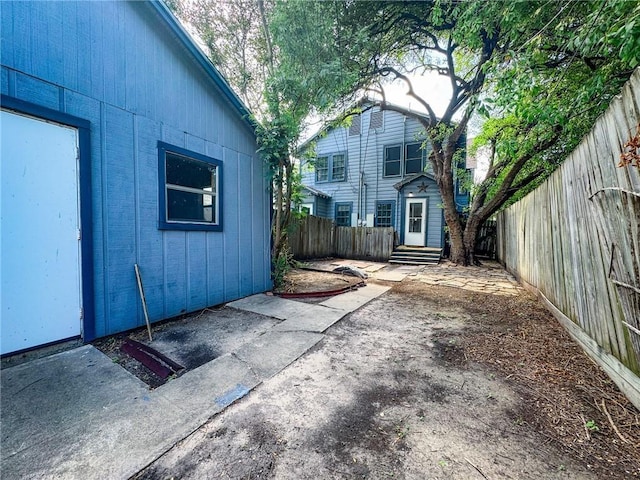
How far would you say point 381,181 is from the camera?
42.0 ft

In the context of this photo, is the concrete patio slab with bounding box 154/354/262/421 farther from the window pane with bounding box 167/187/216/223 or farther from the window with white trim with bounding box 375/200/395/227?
the window with white trim with bounding box 375/200/395/227

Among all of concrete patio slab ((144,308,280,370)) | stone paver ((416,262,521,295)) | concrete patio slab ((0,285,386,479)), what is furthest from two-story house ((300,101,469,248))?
concrete patio slab ((0,285,386,479))

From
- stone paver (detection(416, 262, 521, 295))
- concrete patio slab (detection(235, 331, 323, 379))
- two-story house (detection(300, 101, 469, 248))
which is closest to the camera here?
concrete patio slab (detection(235, 331, 323, 379))

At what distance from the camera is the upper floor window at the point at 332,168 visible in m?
13.8

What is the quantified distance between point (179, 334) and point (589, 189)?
4.66 meters

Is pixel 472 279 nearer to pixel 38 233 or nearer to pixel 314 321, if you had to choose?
pixel 314 321

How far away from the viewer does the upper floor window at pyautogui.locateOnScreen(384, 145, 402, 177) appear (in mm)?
12445

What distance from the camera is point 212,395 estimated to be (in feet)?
6.70

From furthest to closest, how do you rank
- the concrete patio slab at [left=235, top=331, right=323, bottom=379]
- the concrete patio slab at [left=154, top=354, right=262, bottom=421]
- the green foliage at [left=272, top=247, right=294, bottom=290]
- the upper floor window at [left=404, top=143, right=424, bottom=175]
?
the upper floor window at [left=404, top=143, right=424, bottom=175]
the green foliage at [left=272, top=247, right=294, bottom=290]
the concrete patio slab at [left=235, top=331, right=323, bottom=379]
the concrete patio slab at [left=154, top=354, right=262, bottom=421]

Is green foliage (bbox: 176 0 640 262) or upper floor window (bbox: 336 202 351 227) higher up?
green foliage (bbox: 176 0 640 262)

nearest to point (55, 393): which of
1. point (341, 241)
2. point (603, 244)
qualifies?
point (603, 244)

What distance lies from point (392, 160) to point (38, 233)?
40.9 feet

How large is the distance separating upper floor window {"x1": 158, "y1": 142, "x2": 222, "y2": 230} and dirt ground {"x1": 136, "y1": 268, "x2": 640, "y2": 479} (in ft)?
8.86

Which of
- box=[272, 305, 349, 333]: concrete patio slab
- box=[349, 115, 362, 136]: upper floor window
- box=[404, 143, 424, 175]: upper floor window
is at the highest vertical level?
box=[349, 115, 362, 136]: upper floor window
